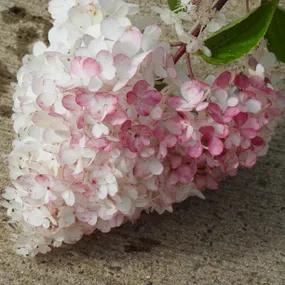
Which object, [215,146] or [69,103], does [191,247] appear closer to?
[215,146]

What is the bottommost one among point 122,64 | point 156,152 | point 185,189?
point 185,189

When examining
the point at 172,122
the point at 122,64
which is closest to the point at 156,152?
the point at 172,122

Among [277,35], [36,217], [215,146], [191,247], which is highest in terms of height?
[277,35]

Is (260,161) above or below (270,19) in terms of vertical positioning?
below

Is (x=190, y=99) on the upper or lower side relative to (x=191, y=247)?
upper

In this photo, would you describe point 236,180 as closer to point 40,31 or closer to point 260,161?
point 260,161

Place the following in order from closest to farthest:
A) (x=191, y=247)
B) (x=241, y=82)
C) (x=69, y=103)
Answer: (x=69, y=103), (x=241, y=82), (x=191, y=247)

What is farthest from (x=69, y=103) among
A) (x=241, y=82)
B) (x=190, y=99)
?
(x=241, y=82)

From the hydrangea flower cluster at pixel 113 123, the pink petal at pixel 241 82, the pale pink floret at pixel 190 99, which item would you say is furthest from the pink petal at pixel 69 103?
the pink petal at pixel 241 82
